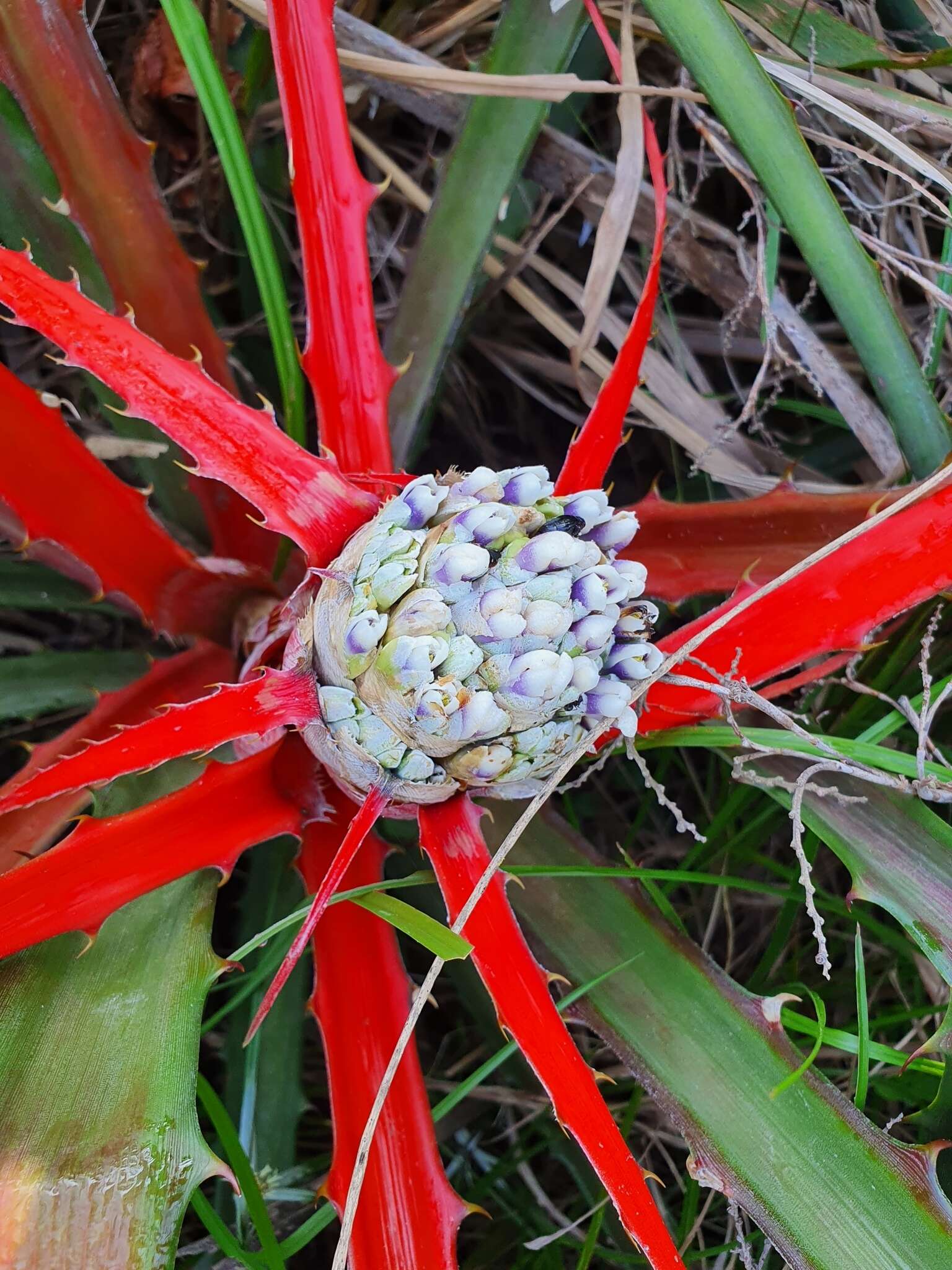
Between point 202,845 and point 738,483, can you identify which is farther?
point 738,483

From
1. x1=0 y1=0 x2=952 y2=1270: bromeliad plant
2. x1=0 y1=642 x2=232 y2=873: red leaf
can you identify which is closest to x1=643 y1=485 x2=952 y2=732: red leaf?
x1=0 y1=0 x2=952 y2=1270: bromeliad plant

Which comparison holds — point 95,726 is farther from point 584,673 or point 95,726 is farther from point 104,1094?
point 584,673

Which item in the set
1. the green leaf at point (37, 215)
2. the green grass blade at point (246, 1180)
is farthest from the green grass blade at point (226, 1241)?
the green leaf at point (37, 215)

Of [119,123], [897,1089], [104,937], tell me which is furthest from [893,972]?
[119,123]

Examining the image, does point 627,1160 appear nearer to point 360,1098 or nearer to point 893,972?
point 360,1098

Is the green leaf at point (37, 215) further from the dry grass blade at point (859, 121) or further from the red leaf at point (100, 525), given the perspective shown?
the dry grass blade at point (859, 121)

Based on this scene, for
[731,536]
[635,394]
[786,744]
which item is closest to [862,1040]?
[786,744]

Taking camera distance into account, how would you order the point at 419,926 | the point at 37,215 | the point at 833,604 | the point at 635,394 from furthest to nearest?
the point at 635,394 < the point at 37,215 < the point at 833,604 < the point at 419,926
